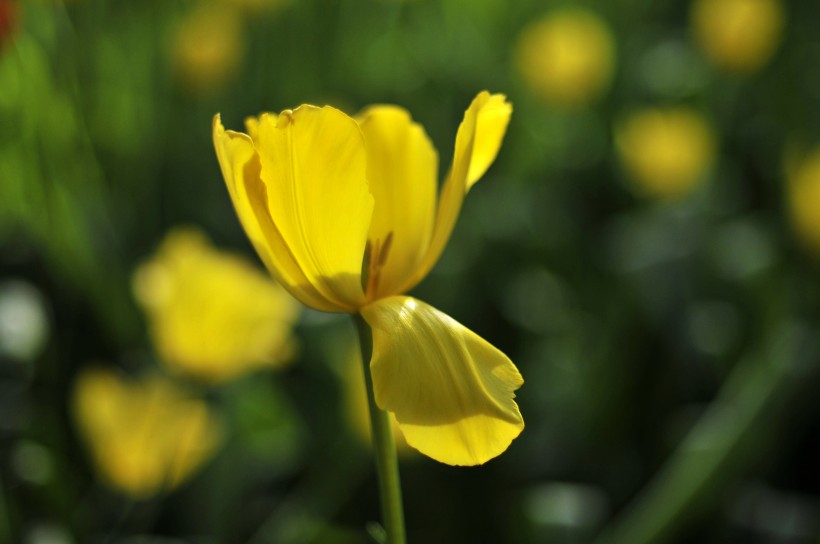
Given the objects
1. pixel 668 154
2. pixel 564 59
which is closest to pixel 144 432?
pixel 668 154

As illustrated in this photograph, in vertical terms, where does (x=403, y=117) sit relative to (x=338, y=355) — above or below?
above

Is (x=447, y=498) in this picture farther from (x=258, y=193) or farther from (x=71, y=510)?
(x=258, y=193)

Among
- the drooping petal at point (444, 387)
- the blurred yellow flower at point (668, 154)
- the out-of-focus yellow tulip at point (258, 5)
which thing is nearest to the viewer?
the drooping petal at point (444, 387)

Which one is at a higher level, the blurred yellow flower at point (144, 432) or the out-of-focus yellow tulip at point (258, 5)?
the out-of-focus yellow tulip at point (258, 5)

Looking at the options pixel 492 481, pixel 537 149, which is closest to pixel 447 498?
pixel 492 481

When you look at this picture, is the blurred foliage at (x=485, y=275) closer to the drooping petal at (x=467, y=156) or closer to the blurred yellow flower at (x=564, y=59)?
the blurred yellow flower at (x=564, y=59)

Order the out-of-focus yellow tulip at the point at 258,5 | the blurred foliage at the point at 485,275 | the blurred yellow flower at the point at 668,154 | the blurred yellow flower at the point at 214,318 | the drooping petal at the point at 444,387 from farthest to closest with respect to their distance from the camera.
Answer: the out-of-focus yellow tulip at the point at 258,5
the blurred yellow flower at the point at 668,154
the blurred foliage at the point at 485,275
the blurred yellow flower at the point at 214,318
the drooping petal at the point at 444,387

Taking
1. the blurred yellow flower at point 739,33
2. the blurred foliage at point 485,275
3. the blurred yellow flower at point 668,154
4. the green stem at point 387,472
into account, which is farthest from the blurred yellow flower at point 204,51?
the green stem at point 387,472

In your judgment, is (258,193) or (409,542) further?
(409,542)
